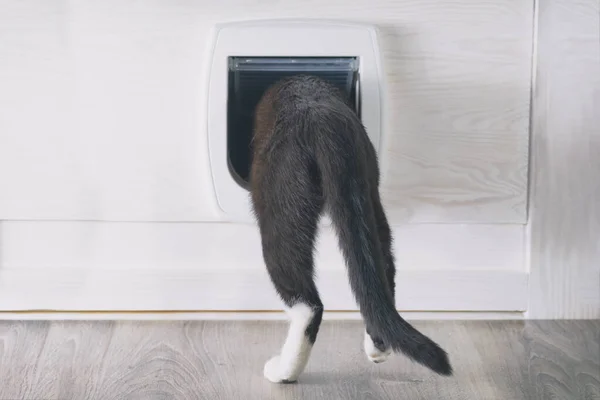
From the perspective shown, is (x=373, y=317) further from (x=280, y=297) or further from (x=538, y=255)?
(x=538, y=255)

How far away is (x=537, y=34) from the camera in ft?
5.43

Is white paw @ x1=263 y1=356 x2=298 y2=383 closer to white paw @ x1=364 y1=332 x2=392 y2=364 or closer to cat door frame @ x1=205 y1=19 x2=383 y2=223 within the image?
white paw @ x1=364 y1=332 x2=392 y2=364

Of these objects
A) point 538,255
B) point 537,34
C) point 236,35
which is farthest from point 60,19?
point 538,255

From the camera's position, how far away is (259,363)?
5.08 feet

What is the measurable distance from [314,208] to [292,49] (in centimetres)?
39

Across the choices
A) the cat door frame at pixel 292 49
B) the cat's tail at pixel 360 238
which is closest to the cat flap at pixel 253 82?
the cat door frame at pixel 292 49

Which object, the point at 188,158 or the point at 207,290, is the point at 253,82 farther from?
the point at 207,290

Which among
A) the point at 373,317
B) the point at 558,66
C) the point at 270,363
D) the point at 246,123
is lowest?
the point at 270,363

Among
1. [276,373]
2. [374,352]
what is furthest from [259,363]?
[374,352]

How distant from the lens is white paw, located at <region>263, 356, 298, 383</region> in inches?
57.0

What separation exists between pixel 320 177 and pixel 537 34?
594 millimetres

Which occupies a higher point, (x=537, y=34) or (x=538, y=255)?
(x=537, y=34)

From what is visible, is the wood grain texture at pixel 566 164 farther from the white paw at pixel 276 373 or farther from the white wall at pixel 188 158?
the white paw at pixel 276 373

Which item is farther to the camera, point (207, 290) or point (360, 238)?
point (207, 290)
